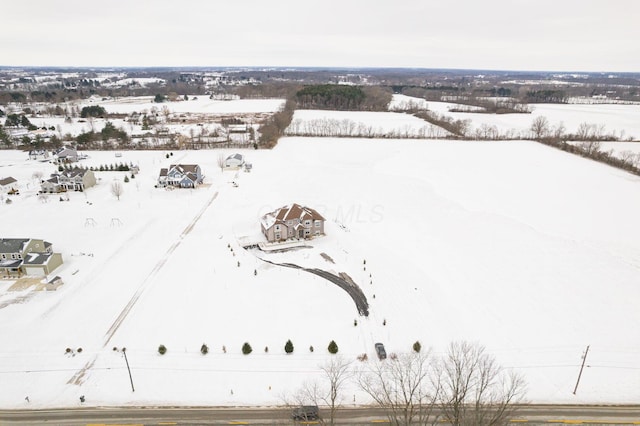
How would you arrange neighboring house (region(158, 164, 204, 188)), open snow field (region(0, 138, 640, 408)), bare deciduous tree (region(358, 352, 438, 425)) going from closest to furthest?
bare deciduous tree (region(358, 352, 438, 425)) < open snow field (region(0, 138, 640, 408)) < neighboring house (region(158, 164, 204, 188))

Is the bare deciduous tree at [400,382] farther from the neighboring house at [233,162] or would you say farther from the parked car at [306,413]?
the neighboring house at [233,162]

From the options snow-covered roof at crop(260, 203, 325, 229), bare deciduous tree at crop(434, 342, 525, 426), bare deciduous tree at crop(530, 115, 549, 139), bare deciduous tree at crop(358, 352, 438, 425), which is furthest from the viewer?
bare deciduous tree at crop(530, 115, 549, 139)

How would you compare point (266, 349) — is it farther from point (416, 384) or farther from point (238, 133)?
point (238, 133)

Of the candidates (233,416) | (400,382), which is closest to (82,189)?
(233,416)

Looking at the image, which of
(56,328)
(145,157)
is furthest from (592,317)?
(145,157)

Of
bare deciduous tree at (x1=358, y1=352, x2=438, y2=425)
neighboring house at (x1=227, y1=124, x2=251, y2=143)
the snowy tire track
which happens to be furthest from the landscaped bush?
neighboring house at (x1=227, y1=124, x2=251, y2=143)

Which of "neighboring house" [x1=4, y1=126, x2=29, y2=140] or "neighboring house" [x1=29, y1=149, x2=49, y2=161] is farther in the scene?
"neighboring house" [x1=4, y1=126, x2=29, y2=140]

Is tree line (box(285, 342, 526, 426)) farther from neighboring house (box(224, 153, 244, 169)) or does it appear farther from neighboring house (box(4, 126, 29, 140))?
neighboring house (box(4, 126, 29, 140))
